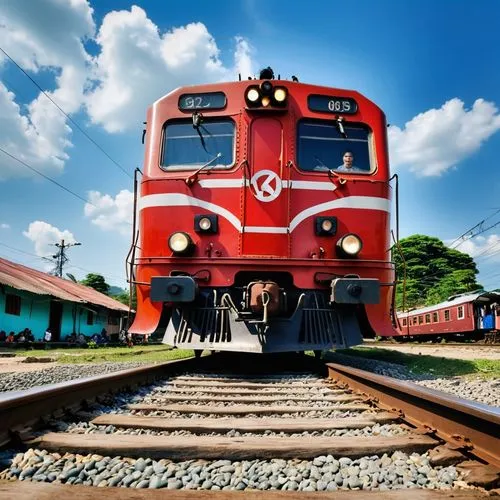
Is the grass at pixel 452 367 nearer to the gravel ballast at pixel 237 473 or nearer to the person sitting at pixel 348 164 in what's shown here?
the person sitting at pixel 348 164

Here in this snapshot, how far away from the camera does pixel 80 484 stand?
1.78 m

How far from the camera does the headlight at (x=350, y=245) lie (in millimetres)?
5300

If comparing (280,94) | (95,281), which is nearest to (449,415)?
(280,94)

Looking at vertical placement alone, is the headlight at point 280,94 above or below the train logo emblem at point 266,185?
above

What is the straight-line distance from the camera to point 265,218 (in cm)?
543

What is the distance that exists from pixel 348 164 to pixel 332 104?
80 centimetres

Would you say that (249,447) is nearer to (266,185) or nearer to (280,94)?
(266,185)

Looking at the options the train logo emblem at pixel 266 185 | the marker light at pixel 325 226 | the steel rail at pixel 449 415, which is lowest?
the steel rail at pixel 449 415

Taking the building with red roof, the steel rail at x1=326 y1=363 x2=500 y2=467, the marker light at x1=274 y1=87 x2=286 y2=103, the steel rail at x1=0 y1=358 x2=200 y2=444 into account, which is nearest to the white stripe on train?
the marker light at x1=274 y1=87 x2=286 y2=103

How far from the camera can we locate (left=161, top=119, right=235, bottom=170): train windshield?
5.68 metres

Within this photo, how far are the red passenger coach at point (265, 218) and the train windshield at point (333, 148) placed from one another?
14mm

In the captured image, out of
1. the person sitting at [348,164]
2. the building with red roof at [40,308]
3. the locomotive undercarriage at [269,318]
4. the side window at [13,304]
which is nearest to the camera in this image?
the locomotive undercarriage at [269,318]

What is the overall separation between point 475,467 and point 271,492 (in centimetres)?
90

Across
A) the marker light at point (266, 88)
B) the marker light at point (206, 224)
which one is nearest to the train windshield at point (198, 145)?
the marker light at point (266, 88)
